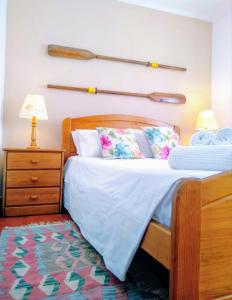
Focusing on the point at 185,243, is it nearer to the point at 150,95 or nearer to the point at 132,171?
the point at 132,171

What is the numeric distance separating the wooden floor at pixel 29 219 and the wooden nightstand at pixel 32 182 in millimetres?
61

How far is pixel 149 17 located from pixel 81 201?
2581 millimetres

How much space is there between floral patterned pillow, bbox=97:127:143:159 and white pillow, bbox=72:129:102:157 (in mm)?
108

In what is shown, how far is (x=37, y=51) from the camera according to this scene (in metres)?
2.87

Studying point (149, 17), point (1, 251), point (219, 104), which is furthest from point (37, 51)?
point (219, 104)

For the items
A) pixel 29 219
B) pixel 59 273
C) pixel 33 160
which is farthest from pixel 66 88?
pixel 59 273

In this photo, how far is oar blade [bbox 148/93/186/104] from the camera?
3354 millimetres

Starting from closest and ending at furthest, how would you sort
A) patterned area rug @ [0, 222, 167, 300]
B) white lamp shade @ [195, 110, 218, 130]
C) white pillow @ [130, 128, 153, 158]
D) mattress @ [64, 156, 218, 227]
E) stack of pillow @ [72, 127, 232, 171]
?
mattress @ [64, 156, 218, 227] → patterned area rug @ [0, 222, 167, 300] → stack of pillow @ [72, 127, 232, 171] → white pillow @ [130, 128, 153, 158] → white lamp shade @ [195, 110, 218, 130]

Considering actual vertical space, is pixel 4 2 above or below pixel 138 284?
above

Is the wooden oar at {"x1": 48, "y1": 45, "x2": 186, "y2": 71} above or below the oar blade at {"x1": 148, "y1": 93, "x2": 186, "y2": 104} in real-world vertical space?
above

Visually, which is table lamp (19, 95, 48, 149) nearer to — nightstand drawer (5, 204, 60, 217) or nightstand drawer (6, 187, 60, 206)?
nightstand drawer (6, 187, 60, 206)

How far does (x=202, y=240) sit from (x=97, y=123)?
2.24 m

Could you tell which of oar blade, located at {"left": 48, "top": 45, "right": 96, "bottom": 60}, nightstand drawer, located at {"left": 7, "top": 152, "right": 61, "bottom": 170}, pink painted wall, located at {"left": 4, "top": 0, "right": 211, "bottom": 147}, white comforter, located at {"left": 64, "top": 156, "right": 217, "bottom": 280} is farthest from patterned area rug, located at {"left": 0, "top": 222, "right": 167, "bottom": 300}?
oar blade, located at {"left": 48, "top": 45, "right": 96, "bottom": 60}

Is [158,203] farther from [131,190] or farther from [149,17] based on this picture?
[149,17]
